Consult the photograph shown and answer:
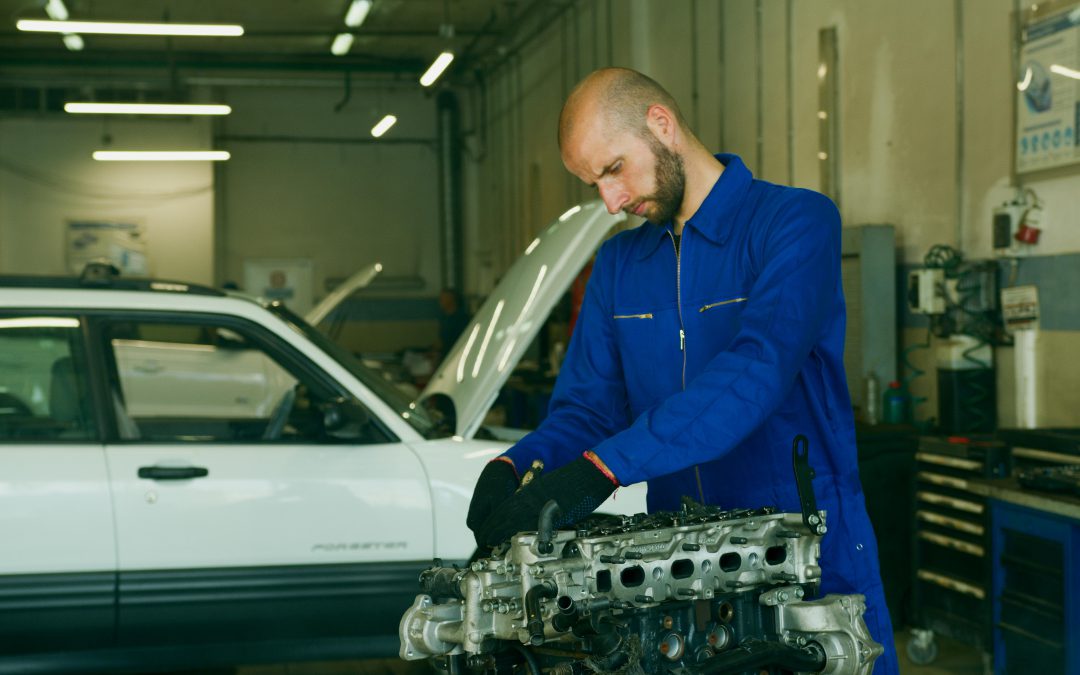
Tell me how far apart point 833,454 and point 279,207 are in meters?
15.3

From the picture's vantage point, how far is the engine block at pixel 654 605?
4.68 ft

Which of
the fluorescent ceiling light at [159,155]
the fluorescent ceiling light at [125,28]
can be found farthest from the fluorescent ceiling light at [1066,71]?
the fluorescent ceiling light at [159,155]

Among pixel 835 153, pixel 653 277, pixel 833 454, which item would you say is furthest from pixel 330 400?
pixel 835 153

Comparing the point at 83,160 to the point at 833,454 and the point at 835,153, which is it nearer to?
the point at 835,153

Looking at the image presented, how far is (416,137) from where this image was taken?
16828 millimetres

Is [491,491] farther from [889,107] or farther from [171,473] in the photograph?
[889,107]

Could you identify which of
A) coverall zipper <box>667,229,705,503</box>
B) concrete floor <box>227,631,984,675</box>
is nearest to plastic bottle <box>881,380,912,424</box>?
concrete floor <box>227,631,984,675</box>

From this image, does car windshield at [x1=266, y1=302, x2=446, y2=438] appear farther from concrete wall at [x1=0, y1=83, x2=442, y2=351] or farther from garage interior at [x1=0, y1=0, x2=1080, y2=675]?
concrete wall at [x1=0, y1=83, x2=442, y2=351]

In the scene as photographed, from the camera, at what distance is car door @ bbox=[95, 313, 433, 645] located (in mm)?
3537

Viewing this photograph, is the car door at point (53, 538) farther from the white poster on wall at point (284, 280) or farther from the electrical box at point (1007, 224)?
the white poster on wall at point (284, 280)

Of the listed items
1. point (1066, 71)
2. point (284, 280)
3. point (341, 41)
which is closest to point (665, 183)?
point (1066, 71)

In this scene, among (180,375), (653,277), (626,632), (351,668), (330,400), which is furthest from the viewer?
(180,375)

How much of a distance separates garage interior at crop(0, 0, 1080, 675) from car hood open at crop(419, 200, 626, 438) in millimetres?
1289

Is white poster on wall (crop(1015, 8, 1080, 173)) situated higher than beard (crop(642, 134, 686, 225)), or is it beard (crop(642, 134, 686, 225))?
white poster on wall (crop(1015, 8, 1080, 173))
